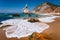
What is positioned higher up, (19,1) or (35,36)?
(19,1)

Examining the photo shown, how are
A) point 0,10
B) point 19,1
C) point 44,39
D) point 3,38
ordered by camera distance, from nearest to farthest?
point 44,39 < point 3,38 < point 19,1 < point 0,10

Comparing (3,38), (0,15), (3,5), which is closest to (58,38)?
(3,38)

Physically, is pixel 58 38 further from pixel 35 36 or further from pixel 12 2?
pixel 12 2

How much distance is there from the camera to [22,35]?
4.04 meters

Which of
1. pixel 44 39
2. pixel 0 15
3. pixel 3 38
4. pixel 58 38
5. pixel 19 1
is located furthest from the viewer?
pixel 0 15

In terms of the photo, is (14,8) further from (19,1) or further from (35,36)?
(35,36)

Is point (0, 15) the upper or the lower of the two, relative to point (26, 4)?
lower

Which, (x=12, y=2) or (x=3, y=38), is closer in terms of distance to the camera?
(x=3, y=38)

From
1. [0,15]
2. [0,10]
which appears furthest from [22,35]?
[0,15]

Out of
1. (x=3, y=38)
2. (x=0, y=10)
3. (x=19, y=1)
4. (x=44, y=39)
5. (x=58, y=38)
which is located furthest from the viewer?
(x=0, y=10)

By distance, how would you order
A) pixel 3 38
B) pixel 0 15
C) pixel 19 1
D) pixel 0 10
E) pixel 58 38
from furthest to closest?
1. pixel 0 15
2. pixel 0 10
3. pixel 19 1
4. pixel 3 38
5. pixel 58 38

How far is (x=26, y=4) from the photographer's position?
7676mm

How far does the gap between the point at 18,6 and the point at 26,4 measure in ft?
1.72

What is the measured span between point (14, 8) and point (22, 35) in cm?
377
